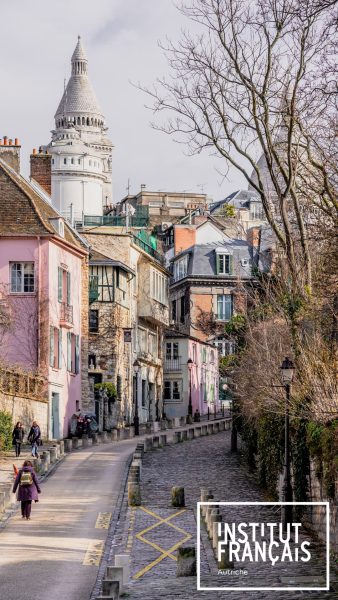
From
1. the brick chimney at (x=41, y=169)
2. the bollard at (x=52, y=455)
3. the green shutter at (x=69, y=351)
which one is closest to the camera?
the bollard at (x=52, y=455)

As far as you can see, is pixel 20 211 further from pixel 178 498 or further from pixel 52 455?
pixel 178 498

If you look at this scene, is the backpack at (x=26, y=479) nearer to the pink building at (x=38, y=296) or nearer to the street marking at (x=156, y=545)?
the street marking at (x=156, y=545)

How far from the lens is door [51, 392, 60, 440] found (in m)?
39.2

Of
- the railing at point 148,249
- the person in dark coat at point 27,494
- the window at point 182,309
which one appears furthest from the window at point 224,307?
the person in dark coat at point 27,494

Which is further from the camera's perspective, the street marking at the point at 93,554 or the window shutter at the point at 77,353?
the window shutter at the point at 77,353

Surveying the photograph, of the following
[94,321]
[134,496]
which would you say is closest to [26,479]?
[134,496]

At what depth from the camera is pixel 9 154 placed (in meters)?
43.3

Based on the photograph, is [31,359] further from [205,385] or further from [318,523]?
[205,385]

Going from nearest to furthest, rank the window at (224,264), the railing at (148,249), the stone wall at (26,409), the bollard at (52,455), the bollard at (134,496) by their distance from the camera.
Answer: the bollard at (134,496)
the bollard at (52,455)
the stone wall at (26,409)
the railing at (148,249)
the window at (224,264)

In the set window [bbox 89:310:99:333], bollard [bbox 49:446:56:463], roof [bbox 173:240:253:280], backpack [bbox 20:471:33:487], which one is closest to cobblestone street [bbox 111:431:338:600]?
backpack [bbox 20:471:33:487]

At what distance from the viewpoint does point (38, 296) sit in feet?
128

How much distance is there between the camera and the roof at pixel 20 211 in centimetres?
3941

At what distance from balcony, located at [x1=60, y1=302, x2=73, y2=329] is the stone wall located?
4215mm

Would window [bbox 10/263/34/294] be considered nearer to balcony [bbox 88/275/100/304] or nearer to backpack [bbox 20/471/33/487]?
balcony [bbox 88/275/100/304]
